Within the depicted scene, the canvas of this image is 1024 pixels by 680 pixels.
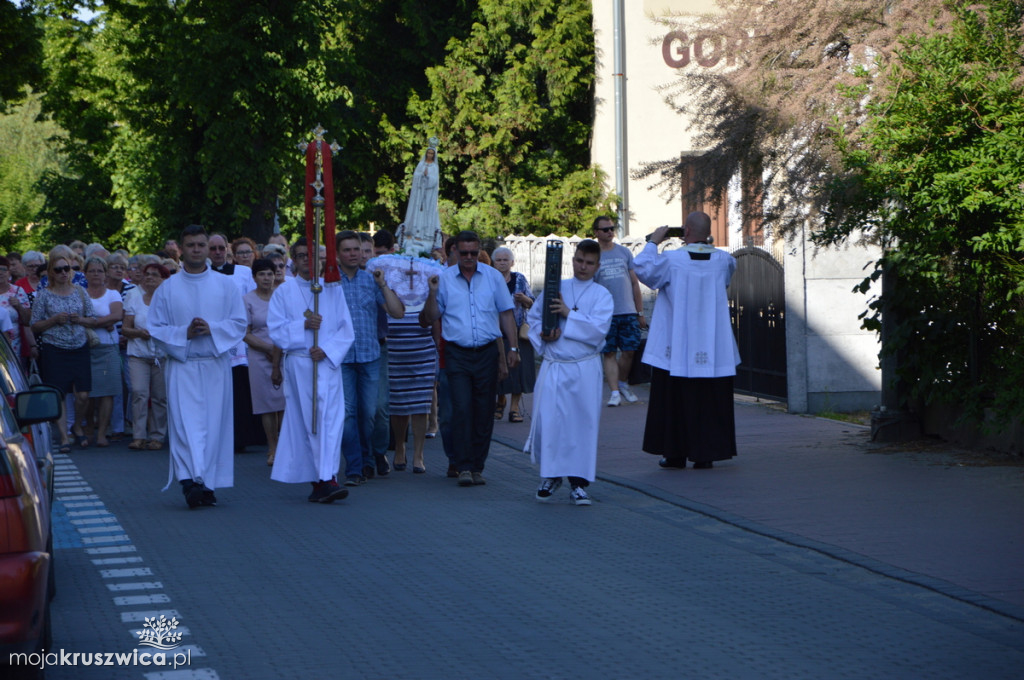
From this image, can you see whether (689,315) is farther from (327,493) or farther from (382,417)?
(327,493)

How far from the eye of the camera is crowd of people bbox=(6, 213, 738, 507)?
34.7ft

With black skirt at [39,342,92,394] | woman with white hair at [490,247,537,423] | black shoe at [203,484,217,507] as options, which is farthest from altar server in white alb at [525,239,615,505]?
black skirt at [39,342,92,394]

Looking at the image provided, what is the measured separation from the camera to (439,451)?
46.0 feet

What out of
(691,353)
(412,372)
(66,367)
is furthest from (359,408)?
(66,367)

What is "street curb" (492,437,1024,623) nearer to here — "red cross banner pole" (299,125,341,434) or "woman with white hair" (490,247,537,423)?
"red cross banner pole" (299,125,341,434)

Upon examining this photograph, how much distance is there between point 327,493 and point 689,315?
3601 millimetres

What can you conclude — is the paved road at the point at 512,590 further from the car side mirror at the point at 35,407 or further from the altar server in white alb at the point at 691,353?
the car side mirror at the point at 35,407

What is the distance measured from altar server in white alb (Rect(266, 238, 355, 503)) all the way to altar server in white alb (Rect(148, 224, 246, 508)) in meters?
0.35

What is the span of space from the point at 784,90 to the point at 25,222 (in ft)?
205

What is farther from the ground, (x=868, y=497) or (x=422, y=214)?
(x=422, y=214)

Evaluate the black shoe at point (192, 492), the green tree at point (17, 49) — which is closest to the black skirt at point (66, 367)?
the black shoe at point (192, 492)

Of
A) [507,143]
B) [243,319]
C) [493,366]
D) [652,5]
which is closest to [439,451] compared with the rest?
[493,366]

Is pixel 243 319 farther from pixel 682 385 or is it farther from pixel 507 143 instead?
pixel 507 143

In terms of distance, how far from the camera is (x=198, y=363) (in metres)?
10.6
